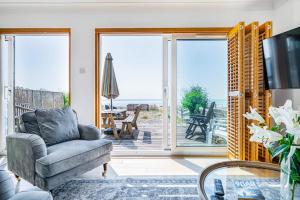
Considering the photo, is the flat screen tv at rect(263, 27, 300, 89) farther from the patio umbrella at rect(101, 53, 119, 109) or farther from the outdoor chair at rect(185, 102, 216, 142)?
the patio umbrella at rect(101, 53, 119, 109)

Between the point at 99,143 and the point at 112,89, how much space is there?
6.62 feet

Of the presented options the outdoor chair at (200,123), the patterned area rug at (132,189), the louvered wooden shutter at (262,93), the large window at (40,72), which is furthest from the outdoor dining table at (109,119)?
the louvered wooden shutter at (262,93)

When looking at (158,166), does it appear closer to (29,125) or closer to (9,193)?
(29,125)

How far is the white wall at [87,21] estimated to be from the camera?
3.24m

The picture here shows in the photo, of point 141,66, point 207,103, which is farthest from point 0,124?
point 207,103

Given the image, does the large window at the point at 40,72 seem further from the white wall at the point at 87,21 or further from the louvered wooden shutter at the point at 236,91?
the louvered wooden shutter at the point at 236,91

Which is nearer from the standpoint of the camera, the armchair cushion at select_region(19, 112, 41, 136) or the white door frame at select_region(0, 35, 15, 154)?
the armchair cushion at select_region(19, 112, 41, 136)

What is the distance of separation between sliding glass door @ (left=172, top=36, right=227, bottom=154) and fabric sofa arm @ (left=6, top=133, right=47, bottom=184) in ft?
6.71

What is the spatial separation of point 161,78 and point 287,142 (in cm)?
253

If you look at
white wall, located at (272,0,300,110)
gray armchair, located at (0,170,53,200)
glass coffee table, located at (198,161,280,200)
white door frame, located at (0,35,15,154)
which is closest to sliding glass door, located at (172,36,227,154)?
white wall, located at (272,0,300,110)

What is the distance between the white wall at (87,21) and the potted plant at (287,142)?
2.55 meters

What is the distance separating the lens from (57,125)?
8.04ft

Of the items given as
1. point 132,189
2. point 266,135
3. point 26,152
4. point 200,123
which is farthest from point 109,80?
point 266,135

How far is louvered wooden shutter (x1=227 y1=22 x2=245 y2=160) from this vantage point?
2730mm
